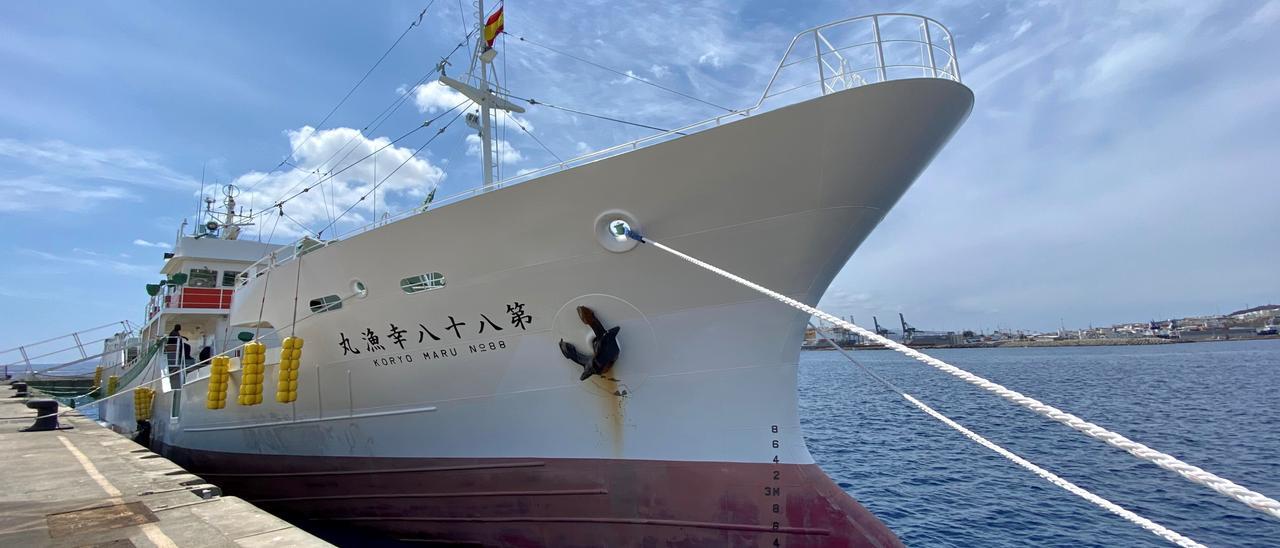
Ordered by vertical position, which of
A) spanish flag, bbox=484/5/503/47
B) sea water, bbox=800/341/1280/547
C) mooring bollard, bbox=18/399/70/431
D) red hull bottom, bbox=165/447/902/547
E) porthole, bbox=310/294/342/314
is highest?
spanish flag, bbox=484/5/503/47

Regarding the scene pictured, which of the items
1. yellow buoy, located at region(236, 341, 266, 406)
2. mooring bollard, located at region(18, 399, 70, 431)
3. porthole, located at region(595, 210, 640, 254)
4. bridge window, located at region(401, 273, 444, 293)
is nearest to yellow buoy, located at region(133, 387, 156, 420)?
mooring bollard, located at region(18, 399, 70, 431)

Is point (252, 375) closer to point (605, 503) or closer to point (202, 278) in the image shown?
point (605, 503)

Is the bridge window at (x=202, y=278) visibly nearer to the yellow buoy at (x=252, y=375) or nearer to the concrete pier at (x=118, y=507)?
the concrete pier at (x=118, y=507)

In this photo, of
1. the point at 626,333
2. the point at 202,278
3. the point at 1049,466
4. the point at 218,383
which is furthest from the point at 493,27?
the point at 1049,466

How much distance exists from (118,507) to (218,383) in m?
3.65

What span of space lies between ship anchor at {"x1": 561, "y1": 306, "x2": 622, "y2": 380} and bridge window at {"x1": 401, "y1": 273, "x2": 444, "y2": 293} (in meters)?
1.83

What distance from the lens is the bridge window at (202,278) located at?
15125mm

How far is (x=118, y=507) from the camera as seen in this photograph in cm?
609

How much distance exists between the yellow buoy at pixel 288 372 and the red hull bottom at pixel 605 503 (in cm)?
125

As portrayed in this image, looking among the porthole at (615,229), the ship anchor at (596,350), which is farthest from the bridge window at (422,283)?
the porthole at (615,229)

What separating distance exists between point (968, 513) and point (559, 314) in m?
8.32

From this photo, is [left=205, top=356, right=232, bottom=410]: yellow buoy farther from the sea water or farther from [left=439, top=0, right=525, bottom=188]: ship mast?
the sea water

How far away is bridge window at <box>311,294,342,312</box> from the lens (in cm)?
789

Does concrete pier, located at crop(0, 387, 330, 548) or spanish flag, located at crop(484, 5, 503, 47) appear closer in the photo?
concrete pier, located at crop(0, 387, 330, 548)
